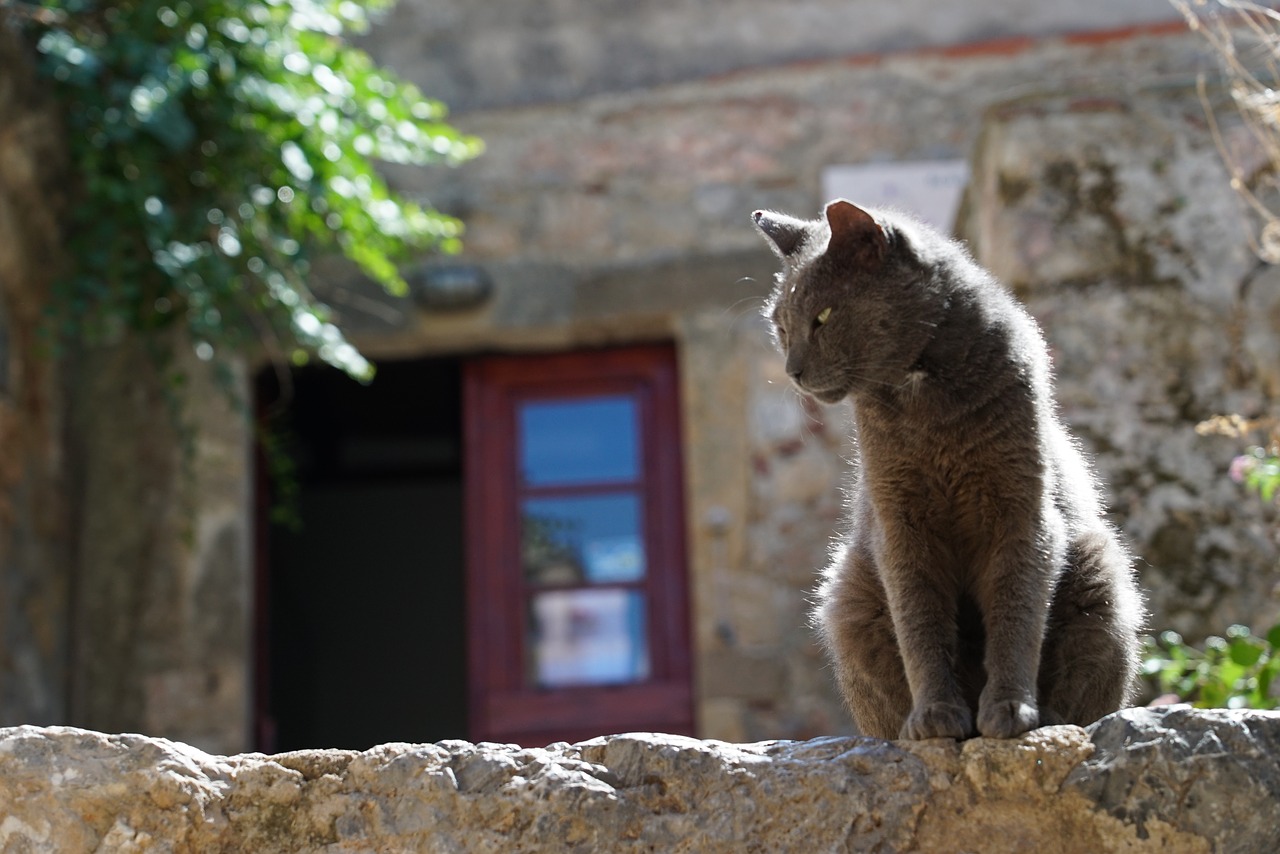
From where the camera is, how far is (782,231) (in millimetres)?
2490

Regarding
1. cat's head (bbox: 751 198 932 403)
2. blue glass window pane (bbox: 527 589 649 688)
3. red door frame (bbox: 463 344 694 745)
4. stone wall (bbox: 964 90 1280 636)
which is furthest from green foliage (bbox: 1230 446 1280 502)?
blue glass window pane (bbox: 527 589 649 688)

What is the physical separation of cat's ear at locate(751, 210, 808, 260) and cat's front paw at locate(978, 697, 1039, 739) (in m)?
Answer: 0.83

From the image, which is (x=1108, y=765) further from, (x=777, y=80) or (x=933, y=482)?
(x=777, y=80)

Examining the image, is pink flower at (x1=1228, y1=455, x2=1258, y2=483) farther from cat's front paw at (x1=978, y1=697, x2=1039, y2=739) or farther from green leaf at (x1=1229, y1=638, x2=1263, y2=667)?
cat's front paw at (x1=978, y1=697, x2=1039, y2=739)

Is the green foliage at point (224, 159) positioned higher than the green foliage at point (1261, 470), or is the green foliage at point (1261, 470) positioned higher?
the green foliage at point (224, 159)

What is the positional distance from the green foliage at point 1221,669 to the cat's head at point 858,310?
1.08 m

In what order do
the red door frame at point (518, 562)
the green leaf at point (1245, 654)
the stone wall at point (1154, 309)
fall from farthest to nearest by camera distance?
the red door frame at point (518, 562) < the stone wall at point (1154, 309) < the green leaf at point (1245, 654)

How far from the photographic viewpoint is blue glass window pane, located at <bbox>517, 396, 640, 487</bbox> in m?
5.69

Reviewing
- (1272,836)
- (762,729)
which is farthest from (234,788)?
(762,729)

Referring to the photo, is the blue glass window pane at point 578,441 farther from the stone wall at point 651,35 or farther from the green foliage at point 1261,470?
the green foliage at point 1261,470

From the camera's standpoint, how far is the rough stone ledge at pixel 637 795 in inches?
72.4

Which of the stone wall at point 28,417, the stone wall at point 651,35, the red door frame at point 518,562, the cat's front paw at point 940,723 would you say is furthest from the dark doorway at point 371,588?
the cat's front paw at point 940,723

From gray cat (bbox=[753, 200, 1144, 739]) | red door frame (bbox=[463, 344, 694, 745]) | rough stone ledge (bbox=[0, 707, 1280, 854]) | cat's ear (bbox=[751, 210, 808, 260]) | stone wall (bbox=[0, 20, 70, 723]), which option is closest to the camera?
rough stone ledge (bbox=[0, 707, 1280, 854])

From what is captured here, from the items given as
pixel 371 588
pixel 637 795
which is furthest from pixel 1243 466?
pixel 371 588
